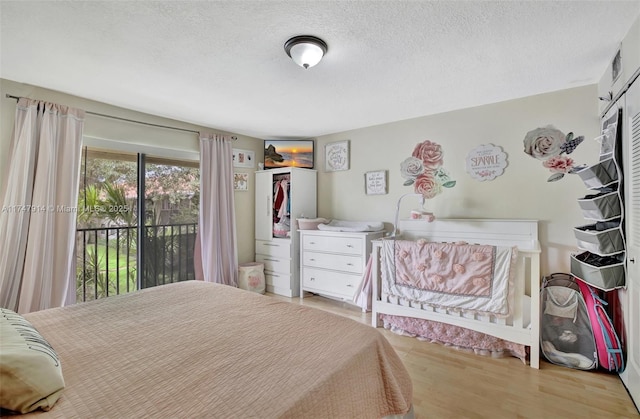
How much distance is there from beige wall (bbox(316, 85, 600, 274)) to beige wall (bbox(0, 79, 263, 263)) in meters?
1.56

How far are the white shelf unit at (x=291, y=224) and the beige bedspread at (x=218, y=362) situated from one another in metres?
2.15

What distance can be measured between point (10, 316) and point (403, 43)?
2.43 metres

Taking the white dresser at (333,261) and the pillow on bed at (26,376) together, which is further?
the white dresser at (333,261)

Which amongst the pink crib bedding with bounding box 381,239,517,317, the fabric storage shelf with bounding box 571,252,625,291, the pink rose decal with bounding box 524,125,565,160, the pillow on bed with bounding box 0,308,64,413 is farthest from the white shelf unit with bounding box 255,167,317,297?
the pillow on bed with bounding box 0,308,64,413

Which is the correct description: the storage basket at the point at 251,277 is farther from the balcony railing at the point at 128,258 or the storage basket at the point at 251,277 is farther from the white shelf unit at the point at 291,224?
the balcony railing at the point at 128,258

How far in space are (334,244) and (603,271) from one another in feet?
7.55

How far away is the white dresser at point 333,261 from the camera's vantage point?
10.9ft

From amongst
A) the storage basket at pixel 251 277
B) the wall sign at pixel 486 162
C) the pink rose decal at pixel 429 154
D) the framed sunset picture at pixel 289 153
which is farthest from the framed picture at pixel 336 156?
the storage basket at pixel 251 277

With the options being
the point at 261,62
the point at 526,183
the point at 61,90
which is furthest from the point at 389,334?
the point at 61,90

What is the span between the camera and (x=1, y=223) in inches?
91.0

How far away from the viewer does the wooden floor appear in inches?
66.4

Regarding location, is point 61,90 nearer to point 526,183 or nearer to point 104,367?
point 104,367

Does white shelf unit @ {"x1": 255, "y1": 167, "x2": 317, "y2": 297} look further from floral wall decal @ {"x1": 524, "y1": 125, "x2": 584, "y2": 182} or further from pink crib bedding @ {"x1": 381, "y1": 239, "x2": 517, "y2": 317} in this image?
floral wall decal @ {"x1": 524, "y1": 125, "x2": 584, "y2": 182}

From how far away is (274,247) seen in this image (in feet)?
13.3
